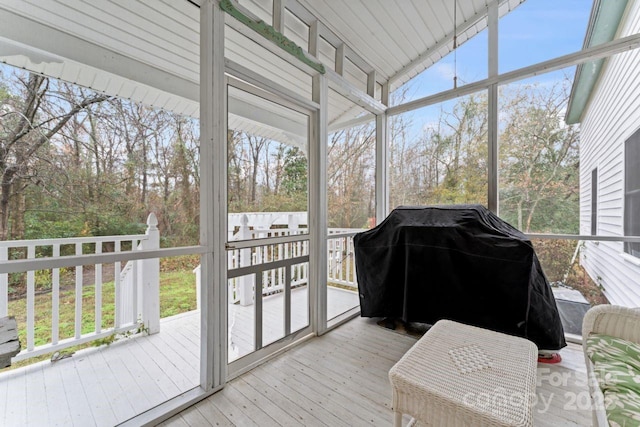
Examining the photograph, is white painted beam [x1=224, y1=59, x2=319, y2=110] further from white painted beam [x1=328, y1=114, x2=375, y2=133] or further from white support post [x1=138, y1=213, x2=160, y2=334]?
white support post [x1=138, y1=213, x2=160, y2=334]

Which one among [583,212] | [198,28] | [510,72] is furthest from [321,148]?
[583,212]

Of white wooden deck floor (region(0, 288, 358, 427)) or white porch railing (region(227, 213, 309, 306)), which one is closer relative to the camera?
white wooden deck floor (region(0, 288, 358, 427))

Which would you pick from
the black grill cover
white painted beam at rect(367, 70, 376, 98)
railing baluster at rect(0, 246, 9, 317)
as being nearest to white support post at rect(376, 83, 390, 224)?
white painted beam at rect(367, 70, 376, 98)

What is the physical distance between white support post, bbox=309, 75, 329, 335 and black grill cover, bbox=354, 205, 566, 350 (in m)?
0.48

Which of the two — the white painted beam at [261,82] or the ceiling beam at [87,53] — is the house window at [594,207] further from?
the ceiling beam at [87,53]

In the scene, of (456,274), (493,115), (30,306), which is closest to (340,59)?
(493,115)

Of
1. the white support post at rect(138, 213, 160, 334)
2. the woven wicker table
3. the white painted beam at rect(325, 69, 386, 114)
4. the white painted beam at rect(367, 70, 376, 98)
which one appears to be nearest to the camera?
the woven wicker table

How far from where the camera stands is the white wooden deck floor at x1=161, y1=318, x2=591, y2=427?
5.48 feet

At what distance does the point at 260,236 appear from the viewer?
7.84 ft

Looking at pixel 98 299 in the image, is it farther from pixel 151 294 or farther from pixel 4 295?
pixel 4 295

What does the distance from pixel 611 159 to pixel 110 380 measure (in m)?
4.82

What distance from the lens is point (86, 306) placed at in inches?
103

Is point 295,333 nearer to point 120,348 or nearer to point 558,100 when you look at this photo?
point 120,348

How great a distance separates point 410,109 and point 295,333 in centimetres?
316
